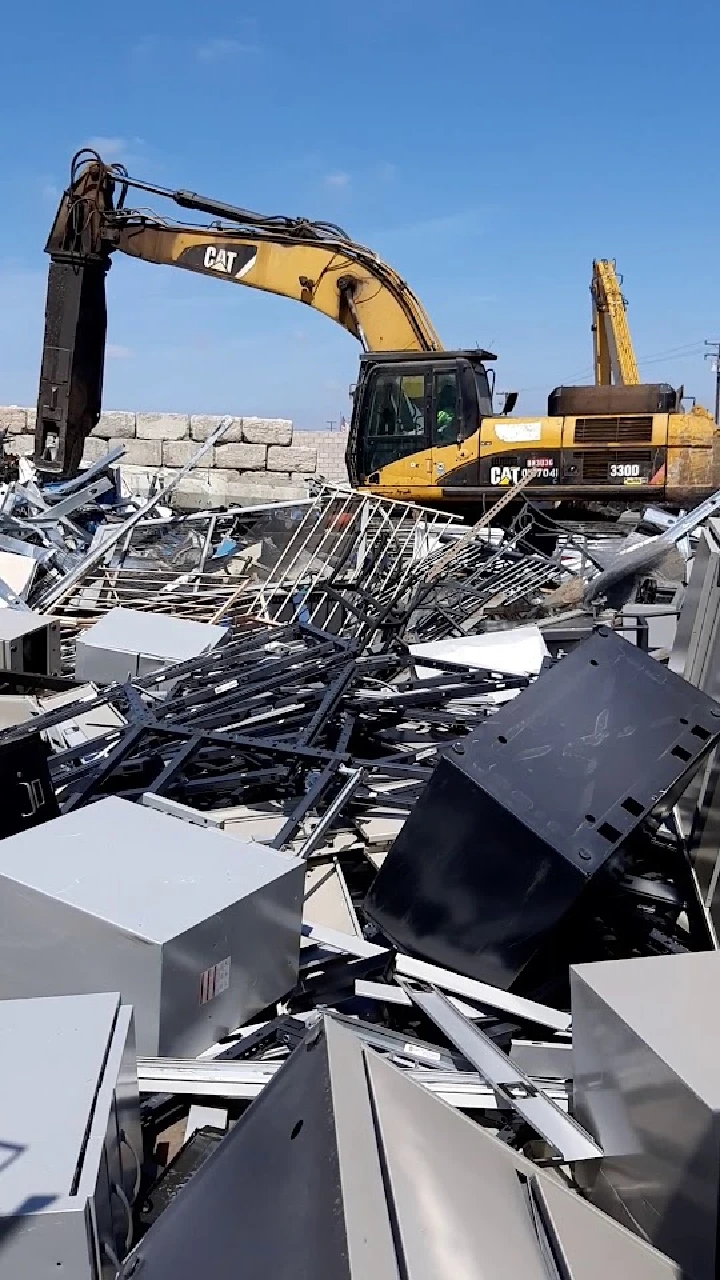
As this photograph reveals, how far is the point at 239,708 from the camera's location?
503 centimetres

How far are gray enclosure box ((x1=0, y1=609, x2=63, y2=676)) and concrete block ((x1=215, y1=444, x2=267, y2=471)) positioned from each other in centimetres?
796

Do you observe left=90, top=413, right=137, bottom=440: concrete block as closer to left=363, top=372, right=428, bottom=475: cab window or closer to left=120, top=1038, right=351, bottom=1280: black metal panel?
left=363, top=372, right=428, bottom=475: cab window

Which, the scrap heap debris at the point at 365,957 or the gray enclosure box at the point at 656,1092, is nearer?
the scrap heap debris at the point at 365,957

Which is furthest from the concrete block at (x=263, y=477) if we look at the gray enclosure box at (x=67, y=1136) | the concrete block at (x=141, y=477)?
the gray enclosure box at (x=67, y=1136)

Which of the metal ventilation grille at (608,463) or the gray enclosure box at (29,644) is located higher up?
the metal ventilation grille at (608,463)

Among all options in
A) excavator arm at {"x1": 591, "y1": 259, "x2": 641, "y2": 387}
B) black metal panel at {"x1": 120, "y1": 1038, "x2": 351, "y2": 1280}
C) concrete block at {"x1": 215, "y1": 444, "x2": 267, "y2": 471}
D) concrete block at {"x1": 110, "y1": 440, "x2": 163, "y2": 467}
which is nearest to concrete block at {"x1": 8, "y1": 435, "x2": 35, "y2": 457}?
concrete block at {"x1": 110, "y1": 440, "x2": 163, "y2": 467}

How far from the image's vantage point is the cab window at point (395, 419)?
36.3ft

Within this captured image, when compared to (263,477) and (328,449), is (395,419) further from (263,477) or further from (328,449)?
(328,449)

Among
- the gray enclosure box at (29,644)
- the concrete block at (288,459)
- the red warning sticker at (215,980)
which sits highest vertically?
the concrete block at (288,459)

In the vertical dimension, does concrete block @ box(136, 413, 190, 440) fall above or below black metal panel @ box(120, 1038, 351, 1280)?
above

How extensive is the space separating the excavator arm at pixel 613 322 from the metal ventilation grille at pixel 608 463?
10.9 feet

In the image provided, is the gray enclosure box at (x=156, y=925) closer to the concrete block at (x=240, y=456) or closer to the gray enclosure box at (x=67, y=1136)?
the gray enclosure box at (x=67, y=1136)

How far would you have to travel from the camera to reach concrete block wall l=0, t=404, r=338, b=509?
47.7 feet

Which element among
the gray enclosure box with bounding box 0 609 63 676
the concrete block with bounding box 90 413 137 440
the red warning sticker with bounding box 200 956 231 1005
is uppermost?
the concrete block with bounding box 90 413 137 440
